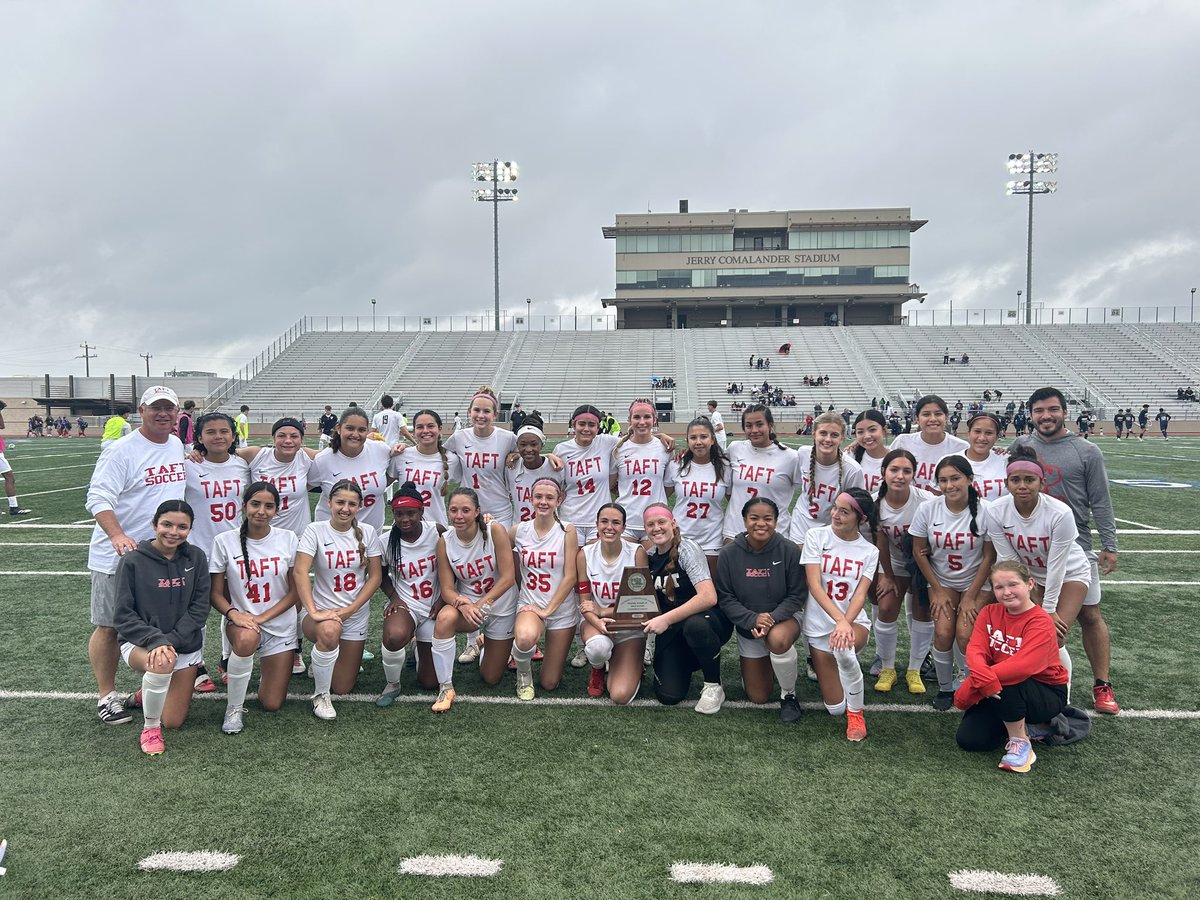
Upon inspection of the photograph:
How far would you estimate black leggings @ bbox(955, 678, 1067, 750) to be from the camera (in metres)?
3.72

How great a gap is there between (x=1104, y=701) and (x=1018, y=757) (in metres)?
1.11

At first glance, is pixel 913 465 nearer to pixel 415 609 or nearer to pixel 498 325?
pixel 415 609

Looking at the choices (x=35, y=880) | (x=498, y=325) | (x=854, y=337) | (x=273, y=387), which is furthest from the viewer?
(x=498, y=325)

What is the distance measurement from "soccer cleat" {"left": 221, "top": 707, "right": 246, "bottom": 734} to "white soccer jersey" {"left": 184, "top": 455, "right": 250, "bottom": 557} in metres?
1.18

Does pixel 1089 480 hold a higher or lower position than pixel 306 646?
higher

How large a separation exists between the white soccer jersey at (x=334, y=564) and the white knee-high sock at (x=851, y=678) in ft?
9.95

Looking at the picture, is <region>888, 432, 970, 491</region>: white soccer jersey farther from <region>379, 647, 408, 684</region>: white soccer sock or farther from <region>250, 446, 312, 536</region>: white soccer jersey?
<region>250, 446, 312, 536</region>: white soccer jersey

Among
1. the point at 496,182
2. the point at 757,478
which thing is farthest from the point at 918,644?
the point at 496,182

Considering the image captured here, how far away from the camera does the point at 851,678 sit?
4.18 meters

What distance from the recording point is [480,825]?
10.5 ft

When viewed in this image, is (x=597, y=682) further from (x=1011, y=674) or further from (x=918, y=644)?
(x=1011, y=674)

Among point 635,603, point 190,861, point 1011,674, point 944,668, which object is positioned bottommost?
point 190,861

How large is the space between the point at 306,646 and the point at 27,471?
18.0 metres

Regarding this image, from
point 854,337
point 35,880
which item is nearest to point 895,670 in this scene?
point 35,880
